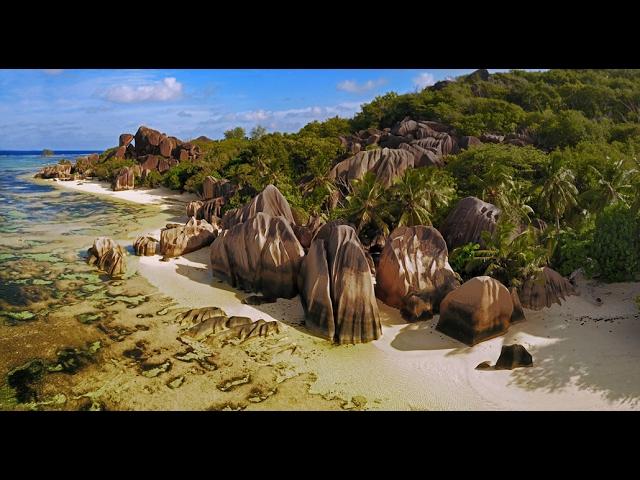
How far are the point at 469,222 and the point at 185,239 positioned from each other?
15.6 m

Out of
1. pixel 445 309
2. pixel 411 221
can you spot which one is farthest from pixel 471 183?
pixel 445 309

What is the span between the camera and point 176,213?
3934cm

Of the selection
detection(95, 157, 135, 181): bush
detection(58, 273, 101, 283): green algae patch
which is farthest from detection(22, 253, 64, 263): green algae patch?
detection(95, 157, 135, 181): bush

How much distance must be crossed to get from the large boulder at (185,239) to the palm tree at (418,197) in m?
11.5

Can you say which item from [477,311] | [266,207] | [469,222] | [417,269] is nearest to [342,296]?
[417,269]

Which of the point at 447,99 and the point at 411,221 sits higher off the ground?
the point at 447,99

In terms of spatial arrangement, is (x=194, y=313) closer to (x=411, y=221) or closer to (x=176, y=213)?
(x=411, y=221)

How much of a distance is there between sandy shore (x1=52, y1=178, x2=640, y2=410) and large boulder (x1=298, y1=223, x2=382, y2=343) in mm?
510

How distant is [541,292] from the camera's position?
1738 cm

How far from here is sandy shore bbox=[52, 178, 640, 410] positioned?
12453 millimetres

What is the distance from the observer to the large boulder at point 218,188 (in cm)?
3499

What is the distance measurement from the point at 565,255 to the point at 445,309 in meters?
7.69

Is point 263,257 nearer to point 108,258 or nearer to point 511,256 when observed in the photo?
point 108,258

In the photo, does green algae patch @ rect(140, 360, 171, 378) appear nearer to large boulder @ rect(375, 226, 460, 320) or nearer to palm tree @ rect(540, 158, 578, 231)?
large boulder @ rect(375, 226, 460, 320)
